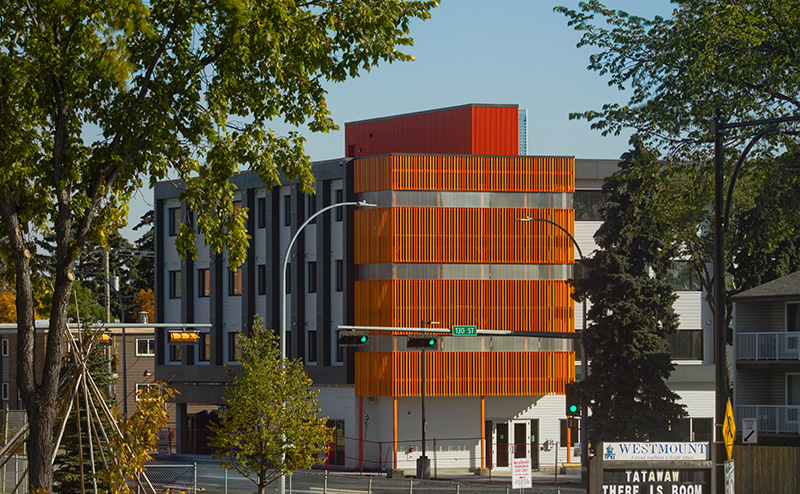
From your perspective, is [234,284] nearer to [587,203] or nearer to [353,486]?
[587,203]

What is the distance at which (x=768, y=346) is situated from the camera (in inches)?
1758

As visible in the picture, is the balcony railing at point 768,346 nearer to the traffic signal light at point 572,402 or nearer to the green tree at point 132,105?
the traffic signal light at point 572,402

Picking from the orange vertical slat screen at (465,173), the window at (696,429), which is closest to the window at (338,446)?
the orange vertical slat screen at (465,173)

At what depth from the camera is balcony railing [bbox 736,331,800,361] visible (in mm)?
43750

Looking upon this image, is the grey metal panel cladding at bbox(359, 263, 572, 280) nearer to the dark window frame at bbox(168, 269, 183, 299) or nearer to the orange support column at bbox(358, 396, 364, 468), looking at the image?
the orange support column at bbox(358, 396, 364, 468)

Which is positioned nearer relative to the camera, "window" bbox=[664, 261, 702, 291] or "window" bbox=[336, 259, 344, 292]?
"window" bbox=[336, 259, 344, 292]

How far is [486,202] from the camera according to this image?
57188mm

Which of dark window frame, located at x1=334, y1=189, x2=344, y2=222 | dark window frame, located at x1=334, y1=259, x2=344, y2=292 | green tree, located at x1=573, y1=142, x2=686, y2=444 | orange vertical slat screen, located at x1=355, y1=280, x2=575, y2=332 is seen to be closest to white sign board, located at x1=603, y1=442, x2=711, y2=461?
green tree, located at x1=573, y1=142, x2=686, y2=444

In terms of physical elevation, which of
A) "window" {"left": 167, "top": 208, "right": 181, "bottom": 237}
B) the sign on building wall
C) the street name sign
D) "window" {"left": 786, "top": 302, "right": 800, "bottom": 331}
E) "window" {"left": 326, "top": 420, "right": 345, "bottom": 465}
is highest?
"window" {"left": 167, "top": 208, "right": 181, "bottom": 237}

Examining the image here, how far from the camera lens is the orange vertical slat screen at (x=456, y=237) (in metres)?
56.6

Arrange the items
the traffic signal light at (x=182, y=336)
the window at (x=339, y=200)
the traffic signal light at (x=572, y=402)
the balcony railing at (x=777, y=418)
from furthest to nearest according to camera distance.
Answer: the window at (x=339, y=200)
the traffic signal light at (x=182, y=336)
the balcony railing at (x=777, y=418)
the traffic signal light at (x=572, y=402)

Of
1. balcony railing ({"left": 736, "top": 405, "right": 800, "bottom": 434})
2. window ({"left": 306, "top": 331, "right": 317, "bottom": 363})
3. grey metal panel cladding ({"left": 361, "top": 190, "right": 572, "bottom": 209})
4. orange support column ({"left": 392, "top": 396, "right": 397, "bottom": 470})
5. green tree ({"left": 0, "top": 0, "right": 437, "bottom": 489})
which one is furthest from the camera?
window ({"left": 306, "top": 331, "right": 317, "bottom": 363})

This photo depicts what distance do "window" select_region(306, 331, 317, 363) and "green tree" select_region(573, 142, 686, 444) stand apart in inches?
639

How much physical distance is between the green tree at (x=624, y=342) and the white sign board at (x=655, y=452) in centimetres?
2993
